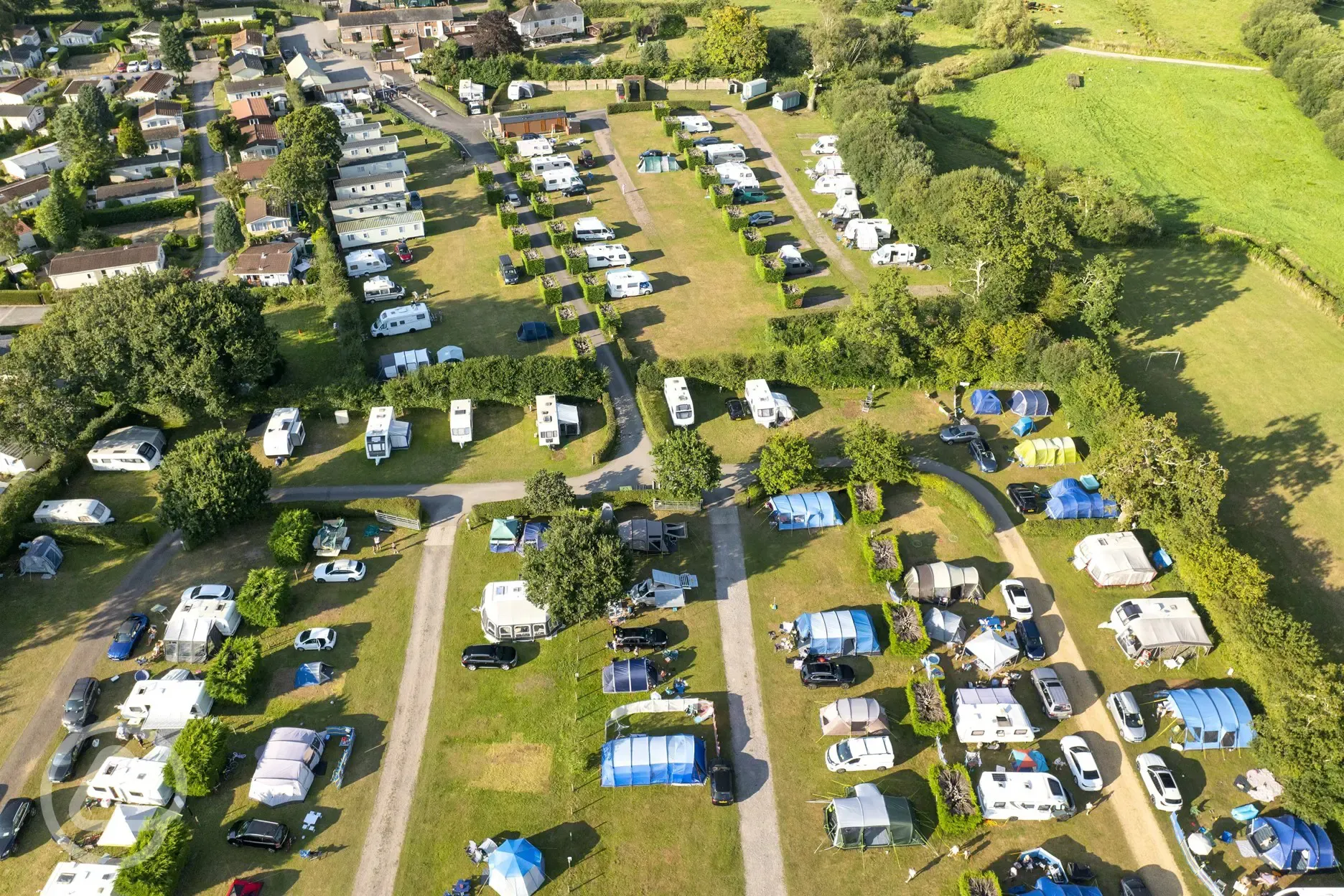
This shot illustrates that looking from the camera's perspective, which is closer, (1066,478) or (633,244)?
(1066,478)

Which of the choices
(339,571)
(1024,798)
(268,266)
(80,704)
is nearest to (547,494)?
(339,571)

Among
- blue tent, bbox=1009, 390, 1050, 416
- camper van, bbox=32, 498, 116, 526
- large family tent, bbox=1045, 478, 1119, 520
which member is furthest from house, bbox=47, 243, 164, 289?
large family tent, bbox=1045, 478, 1119, 520

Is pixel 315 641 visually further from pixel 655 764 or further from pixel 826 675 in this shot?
pixel 826 675

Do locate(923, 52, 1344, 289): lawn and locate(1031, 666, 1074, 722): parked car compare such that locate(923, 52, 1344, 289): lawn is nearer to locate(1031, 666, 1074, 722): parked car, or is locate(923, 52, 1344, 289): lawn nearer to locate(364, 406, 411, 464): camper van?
locate(1031, 666, 1074, 722): parked car

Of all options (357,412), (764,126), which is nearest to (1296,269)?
(764,126)

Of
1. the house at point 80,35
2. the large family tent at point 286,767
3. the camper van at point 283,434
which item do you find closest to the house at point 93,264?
Answer: the camper van at point 283,434

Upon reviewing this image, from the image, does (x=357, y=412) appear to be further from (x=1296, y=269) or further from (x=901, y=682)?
(x=1296, y=269)
